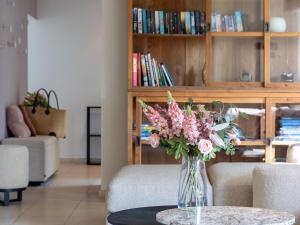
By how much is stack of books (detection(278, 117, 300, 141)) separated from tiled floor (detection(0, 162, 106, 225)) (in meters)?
1.64

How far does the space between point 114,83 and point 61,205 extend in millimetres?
1205

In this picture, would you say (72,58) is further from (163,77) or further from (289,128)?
(289,128)

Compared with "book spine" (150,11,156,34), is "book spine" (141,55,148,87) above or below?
below

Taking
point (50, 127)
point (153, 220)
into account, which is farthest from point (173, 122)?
point (50, 127)

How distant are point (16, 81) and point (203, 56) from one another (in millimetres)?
2976

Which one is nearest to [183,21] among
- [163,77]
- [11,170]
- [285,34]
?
[163,77]

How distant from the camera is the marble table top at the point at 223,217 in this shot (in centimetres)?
273

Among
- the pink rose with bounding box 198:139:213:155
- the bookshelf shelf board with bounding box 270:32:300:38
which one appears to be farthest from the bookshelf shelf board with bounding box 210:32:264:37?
the pink rose with bounding box 198:139:213:155

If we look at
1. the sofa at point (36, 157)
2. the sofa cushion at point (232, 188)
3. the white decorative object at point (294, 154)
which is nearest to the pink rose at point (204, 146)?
the sofa cushion at point (232, 188)

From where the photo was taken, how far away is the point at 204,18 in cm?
575

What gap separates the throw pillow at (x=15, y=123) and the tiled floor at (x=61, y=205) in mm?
625

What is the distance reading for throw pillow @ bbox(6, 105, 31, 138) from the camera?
7.36m

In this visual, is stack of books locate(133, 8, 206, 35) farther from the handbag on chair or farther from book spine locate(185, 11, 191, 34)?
the handbag on chair

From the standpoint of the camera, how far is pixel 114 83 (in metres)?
6.13
